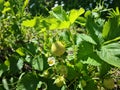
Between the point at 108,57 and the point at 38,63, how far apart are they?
0.28m

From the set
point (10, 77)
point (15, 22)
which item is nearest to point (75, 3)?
point (15, 22)

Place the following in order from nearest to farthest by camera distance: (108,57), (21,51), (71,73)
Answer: (108,57) → (71,73) → (21,51)

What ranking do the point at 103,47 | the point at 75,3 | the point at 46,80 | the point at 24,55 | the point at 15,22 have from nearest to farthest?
the point at 103,47
the point at 46,80
the point at 24,55
the point at 15,22
the point at 75,3

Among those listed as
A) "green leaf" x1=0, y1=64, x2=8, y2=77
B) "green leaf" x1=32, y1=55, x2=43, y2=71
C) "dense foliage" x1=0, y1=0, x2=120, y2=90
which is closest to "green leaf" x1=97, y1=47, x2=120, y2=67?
"dense foliage" x1=0, y1=0, x2=120, y2=90

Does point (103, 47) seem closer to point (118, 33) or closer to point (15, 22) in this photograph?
point (118, 33)

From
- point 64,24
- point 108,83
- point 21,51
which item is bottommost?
point 108,83

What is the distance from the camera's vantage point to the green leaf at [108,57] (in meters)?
1.14

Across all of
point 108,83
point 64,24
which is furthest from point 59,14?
point 108,83

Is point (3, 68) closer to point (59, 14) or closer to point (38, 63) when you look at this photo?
point (38, 63)

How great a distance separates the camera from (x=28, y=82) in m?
1.30

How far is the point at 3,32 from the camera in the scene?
5.84 ft

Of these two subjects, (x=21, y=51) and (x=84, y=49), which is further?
(x=21, y=51)

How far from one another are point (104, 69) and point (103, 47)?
0.09 metres

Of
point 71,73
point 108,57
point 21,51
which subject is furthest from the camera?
point 21,51
